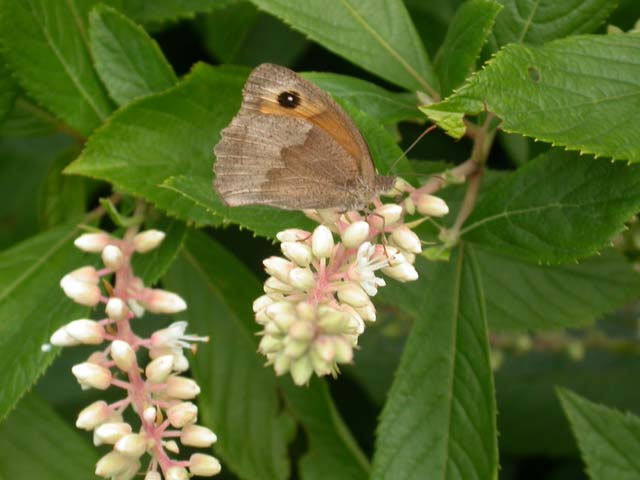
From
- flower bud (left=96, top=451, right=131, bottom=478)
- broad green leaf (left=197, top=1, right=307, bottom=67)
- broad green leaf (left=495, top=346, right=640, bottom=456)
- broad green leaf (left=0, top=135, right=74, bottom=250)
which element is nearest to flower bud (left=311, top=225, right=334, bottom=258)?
flower bud (left=96, top=451, right=131, bottom=478)

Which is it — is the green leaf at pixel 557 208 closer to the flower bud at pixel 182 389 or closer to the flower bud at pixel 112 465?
the flower bud at pixel 182 389

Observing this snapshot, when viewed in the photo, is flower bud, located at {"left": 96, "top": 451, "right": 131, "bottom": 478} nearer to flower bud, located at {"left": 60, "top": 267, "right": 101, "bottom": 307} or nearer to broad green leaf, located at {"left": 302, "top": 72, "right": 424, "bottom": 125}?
flower bud, located at {"left": 60, "top": 267, "right": 101, "bottom": 307}

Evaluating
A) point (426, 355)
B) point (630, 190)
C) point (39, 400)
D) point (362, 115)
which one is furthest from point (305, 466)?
point (630, 190)

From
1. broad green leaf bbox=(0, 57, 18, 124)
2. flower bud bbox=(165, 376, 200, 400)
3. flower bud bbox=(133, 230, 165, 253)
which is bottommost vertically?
flower bud bbox=(165, 376, 200, 400)

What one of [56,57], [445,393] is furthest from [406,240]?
[56,57]

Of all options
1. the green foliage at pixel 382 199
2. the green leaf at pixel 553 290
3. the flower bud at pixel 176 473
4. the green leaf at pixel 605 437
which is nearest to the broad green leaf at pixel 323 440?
the green foliage at pixel 382 199
